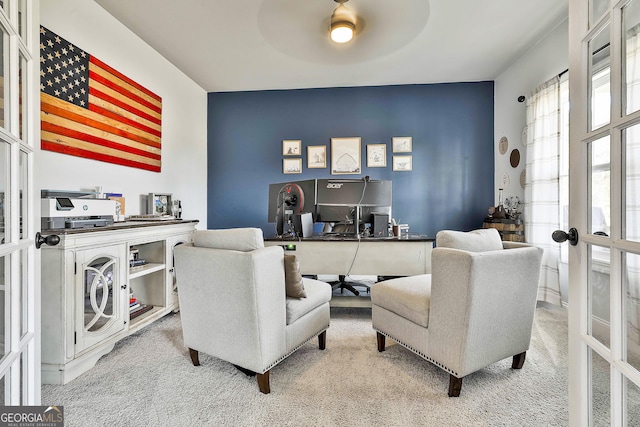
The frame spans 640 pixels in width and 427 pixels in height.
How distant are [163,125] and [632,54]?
3.65m

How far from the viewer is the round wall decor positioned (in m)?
3.45

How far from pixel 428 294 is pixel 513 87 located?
3153 mm

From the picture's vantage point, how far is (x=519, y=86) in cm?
340

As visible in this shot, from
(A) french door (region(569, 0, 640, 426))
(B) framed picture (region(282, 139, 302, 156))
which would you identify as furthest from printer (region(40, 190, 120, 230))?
(B) framed picture (region(282, 139, 302, 156))

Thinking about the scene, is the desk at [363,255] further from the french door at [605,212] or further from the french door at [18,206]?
the french door at [18,206]

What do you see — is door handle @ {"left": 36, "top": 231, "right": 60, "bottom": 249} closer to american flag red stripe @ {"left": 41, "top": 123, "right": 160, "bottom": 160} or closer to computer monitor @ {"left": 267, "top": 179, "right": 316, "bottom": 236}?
american flag red stripe @ {"left": 41, "top": 123, "right": 160, "bottom": 160}

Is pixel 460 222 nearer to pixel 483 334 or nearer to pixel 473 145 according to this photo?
pixel 473 145

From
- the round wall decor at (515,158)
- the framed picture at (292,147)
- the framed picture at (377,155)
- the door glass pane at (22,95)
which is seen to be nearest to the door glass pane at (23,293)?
the door glass pane at (22,95)

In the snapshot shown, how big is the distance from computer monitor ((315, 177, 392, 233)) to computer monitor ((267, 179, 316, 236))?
0.25 ft

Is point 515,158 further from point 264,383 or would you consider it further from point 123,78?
point 123,78

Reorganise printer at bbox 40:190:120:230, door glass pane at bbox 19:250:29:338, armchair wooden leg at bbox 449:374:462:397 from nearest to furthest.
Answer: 1. door glass pane at bbox 19:250:29:338
2. armchair wooden leg at bbox 449:374:462:397
3. printer at bbox 40:190:120:230

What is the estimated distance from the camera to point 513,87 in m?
3.52

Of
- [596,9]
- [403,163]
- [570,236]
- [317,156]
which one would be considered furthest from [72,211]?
[403,163]

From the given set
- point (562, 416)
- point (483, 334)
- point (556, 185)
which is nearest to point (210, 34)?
point (483, 334)
